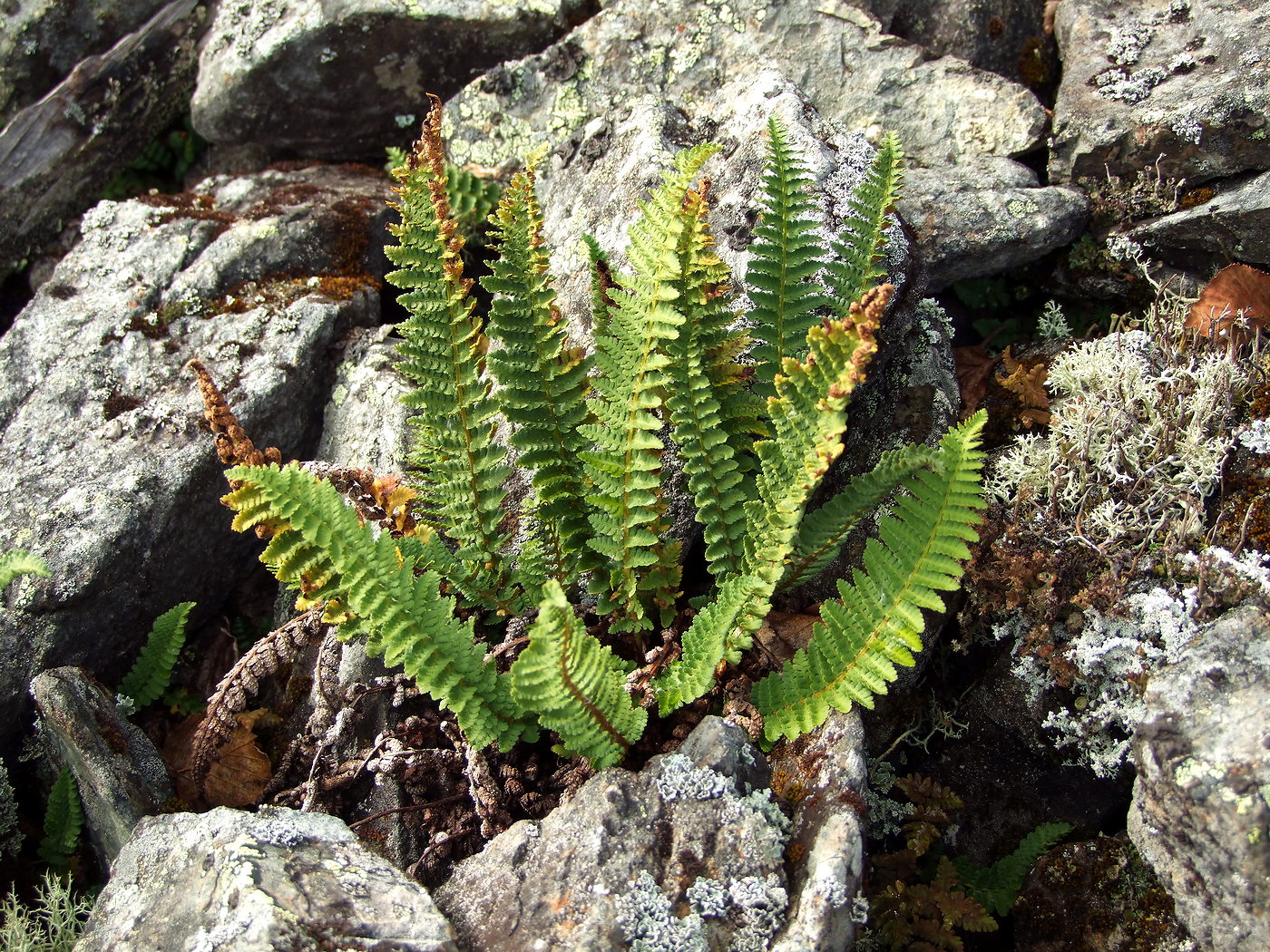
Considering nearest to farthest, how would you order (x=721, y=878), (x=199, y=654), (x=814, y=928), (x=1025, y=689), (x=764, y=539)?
(x=814, y=928) → (x=721, y=878) → (x=764, y=539) → (x=1025, y=689) → (x=199, y=654)

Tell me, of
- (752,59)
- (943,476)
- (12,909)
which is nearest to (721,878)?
(943,476)

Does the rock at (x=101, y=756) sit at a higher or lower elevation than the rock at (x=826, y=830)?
higher

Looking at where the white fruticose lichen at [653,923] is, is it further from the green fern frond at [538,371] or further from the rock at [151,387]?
the rock at [151,387]

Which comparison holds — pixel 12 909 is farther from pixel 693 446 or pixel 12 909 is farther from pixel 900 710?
pixel 900 710

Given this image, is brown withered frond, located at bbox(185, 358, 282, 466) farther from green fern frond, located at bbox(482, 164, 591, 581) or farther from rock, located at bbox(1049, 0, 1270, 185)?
rock, located at bbox(1049, 0, 1270, 185)

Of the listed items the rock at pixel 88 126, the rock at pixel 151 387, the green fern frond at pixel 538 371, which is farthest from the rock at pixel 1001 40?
the rock at pixel 88 126

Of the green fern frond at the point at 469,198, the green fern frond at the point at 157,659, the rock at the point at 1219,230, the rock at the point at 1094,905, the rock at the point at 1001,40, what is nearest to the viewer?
the rock at the point at 1094,905
